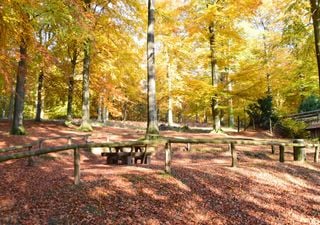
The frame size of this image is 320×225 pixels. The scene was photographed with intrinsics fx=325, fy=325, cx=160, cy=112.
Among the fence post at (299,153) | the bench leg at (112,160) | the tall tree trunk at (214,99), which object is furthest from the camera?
the tall tree trunk at (214,99)

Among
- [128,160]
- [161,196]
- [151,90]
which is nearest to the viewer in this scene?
[161,196]

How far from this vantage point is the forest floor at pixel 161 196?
21.5ft

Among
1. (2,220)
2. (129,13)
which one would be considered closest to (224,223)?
(2,220)

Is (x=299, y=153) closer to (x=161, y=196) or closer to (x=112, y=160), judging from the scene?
(x=112, y=160)

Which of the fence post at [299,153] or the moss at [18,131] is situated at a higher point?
the moss at [18,131]

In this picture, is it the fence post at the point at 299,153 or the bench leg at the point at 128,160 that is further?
the fence post at the point at 299,153

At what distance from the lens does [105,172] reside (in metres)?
9.32

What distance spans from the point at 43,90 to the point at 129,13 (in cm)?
1019

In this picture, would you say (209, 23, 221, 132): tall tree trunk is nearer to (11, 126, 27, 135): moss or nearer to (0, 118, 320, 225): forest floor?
(0, 118, 320, 225): forest floor

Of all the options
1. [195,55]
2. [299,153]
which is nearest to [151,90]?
[299,153]

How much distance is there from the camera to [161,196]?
308 inches

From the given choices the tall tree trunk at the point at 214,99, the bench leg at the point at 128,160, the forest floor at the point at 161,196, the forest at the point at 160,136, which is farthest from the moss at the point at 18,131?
the tall tree trunk at the point at 214,99

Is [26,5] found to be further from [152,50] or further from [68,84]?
[68,84]

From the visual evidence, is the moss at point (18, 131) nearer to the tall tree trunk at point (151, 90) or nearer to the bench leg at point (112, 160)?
the tall tree trunk at point (151, 90)
